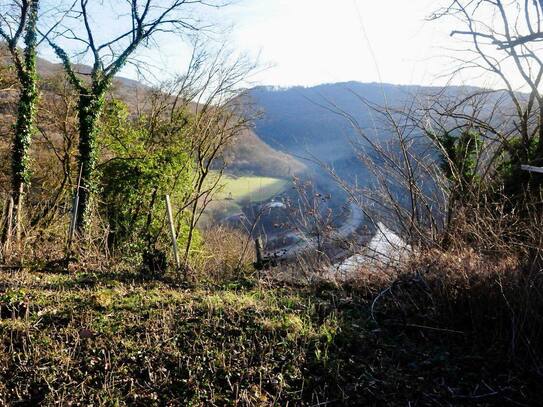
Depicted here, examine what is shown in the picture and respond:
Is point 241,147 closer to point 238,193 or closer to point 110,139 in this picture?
point 238,193

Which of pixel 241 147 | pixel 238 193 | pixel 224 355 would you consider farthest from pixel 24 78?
pixel 241 147

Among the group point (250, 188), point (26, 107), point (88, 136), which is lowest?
point (250, 188)

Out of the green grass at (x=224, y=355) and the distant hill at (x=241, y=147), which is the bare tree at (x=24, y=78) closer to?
the distant hill at (x=241, y=147)

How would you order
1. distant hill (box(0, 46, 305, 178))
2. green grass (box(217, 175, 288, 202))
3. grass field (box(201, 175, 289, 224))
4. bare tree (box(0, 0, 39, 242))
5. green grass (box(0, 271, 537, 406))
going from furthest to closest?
1. green grass (box(217, 175, 288, 202))
2. grass field (box(201, 175, 289, 224))
3. distant hill (box(0, 46, 305, 178))
4. bare tree (box(0, 0, 39, 242))
5. green grass (box(0, 271, 537, 406))

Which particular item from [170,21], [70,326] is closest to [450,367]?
[70,326]

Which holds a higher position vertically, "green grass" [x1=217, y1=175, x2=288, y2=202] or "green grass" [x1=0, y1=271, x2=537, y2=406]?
"green grass" [x1=0, y1=271, x2=537, y2=406]

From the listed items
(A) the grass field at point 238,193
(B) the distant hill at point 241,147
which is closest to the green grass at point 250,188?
(A) the grass field at point 238,193

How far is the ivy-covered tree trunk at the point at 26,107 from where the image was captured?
36.5 ft

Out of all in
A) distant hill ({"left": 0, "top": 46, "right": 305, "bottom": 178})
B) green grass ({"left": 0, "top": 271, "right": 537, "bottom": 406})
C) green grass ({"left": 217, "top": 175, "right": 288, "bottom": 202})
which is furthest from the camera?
green grass ({"left": 217, "top": 175, "right": 288, "bottom": 202})

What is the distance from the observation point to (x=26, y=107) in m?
11.4

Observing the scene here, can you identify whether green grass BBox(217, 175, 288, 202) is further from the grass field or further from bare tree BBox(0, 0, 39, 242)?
bare tree BBox(0, 0, 39, 242)

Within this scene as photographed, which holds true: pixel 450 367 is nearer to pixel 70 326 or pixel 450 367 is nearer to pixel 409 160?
pixel 70 326

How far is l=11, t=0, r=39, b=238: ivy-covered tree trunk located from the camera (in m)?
11.1

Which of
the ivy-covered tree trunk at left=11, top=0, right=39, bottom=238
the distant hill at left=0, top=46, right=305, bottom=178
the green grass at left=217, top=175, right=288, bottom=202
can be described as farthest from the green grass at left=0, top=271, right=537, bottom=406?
the green grass at left=217, top=175, right=288, bottom=202
